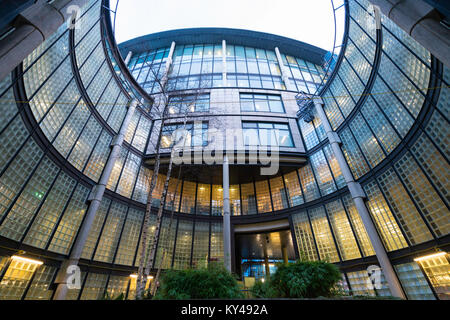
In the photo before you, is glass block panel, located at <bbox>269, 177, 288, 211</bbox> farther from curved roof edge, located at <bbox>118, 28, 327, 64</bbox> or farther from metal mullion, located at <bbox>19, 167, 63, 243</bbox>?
curved roof edge, located at <bbox>118, 28, 327, 64</bbox>

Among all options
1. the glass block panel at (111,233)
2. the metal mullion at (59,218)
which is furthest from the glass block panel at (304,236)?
the metal mullion at (59,218)

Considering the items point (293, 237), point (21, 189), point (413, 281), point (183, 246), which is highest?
point (21, 189)

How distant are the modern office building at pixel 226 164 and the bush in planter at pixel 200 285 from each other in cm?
89

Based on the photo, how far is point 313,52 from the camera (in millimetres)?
30672

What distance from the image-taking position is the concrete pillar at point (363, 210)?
1095 centimetres

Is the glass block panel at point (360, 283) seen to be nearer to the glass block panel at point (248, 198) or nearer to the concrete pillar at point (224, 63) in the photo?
the glass block panel at point (248, 198)

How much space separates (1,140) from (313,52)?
3453cm

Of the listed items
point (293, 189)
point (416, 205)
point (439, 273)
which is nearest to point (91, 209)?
point (293, 189)

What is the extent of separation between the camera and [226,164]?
720 inches

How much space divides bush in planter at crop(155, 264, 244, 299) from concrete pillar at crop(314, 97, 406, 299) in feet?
29.8

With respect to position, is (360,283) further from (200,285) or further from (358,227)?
(200,285)

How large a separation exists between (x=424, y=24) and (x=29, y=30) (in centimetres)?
1089

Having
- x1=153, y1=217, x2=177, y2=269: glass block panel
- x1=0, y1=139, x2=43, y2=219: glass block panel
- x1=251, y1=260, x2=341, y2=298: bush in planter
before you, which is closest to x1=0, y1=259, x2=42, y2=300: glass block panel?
x1=0, y1=139, x2=43, y2=219: glass block panel

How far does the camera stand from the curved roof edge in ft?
101
